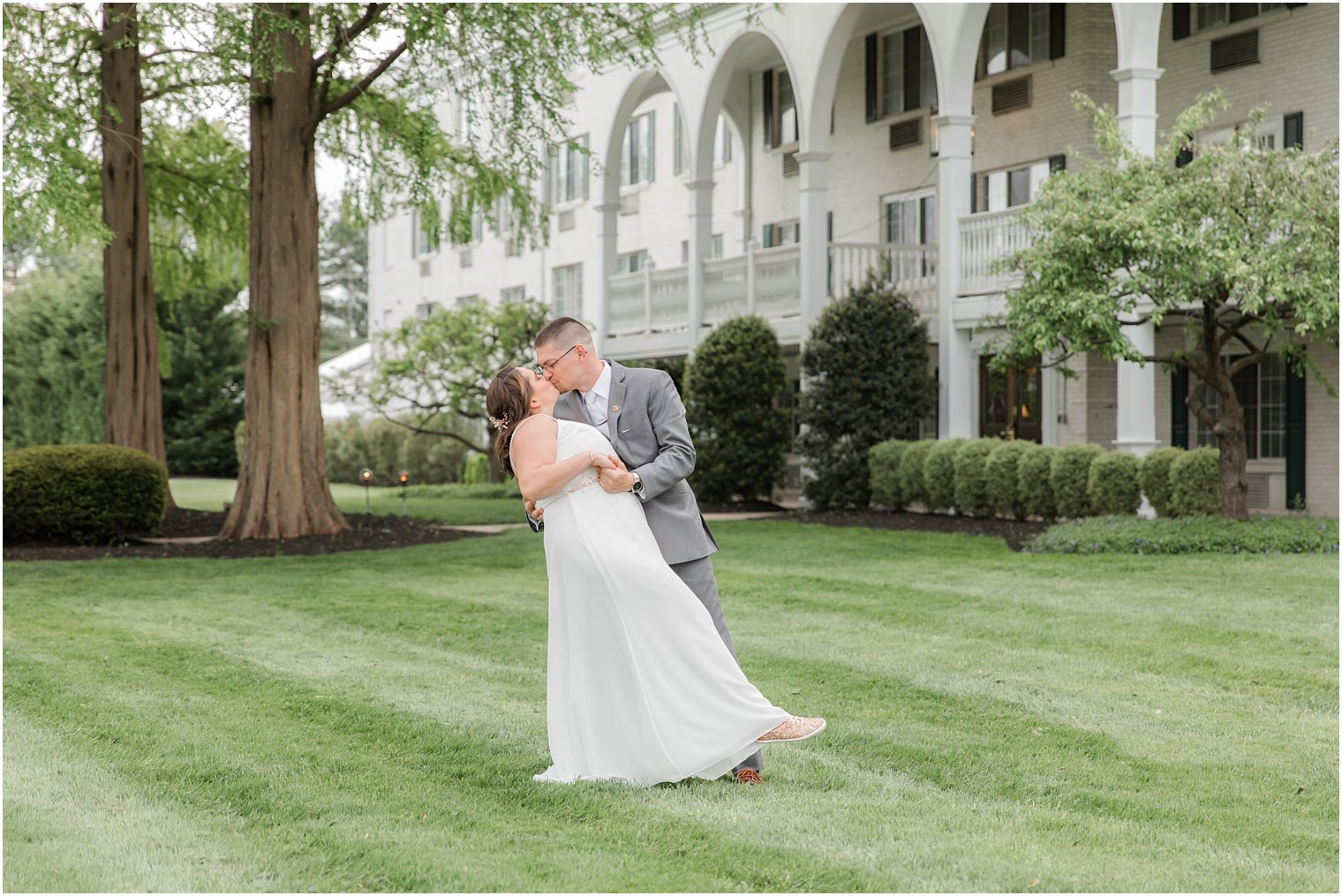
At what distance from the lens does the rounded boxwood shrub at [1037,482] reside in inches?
690

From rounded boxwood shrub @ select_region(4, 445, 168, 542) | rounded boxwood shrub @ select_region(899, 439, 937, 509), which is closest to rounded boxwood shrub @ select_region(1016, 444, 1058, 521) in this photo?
rounded boxwood shrub @ select_region(899, 439, 937, 509)

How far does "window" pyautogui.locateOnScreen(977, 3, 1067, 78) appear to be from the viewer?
2116 centimetres

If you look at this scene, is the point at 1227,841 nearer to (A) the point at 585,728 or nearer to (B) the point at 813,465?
(A) the point at 585,728

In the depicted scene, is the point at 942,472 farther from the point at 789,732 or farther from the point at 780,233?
the point at 789,732

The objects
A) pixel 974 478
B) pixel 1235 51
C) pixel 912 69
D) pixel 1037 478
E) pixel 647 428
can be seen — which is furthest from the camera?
pixel 912 69

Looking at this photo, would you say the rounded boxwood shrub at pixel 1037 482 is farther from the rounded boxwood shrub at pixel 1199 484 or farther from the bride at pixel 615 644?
the bride at pixel 615 644

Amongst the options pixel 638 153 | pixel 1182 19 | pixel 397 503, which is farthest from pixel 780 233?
pixel 1182 19

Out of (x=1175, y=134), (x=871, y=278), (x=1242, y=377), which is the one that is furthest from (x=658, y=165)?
(x=1175, y=134)

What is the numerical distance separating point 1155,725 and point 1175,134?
8820 mm

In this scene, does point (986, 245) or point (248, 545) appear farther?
point (986, 245)

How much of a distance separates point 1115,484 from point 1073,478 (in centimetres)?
58

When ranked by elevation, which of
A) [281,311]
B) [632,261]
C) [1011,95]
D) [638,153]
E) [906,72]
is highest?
[638,153]

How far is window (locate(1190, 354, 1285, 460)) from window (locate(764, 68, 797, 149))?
9.46 m

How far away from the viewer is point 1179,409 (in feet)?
67.1
